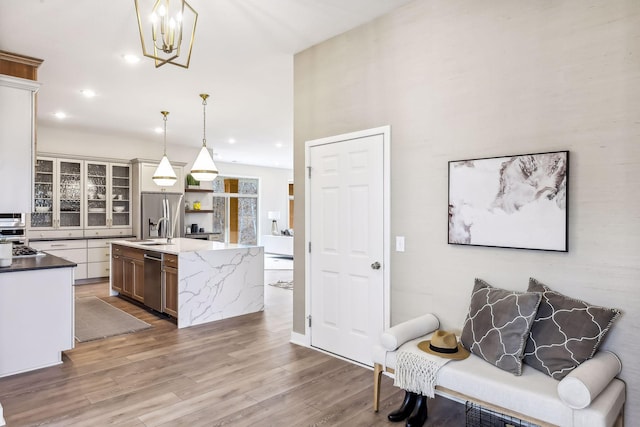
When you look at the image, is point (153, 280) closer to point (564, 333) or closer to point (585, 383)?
point (564, 333)

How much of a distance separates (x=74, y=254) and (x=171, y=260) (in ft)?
11.6

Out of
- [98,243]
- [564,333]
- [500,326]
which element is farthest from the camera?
[98,243]

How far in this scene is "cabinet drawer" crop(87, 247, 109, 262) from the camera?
7254mm

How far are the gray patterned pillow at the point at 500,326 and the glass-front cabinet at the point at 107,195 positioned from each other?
7.27 m

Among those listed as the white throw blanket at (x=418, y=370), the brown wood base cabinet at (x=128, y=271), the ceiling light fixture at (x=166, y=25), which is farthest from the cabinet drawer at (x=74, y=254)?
the white throw blanket at (x=418, y=370)

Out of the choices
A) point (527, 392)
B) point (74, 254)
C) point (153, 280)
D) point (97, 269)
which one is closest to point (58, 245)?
point (74, 254)

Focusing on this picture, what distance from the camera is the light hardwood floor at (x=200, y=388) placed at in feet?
Answer: 8.43

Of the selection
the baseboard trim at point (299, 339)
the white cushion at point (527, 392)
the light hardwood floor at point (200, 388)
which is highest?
the white cushion at point (527, 392)

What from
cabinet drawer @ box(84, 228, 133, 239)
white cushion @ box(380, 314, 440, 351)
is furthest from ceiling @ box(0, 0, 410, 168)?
white cushion @ box(380, 314, 440, 351)

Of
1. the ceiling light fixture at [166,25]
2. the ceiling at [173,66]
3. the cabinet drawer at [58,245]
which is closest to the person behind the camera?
the ceiling light fixture at [166,25]

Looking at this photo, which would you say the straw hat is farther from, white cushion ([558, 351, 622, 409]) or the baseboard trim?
the baseboard trim

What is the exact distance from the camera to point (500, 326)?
2.26m

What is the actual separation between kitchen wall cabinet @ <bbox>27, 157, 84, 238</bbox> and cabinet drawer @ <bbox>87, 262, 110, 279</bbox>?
2.01 feet

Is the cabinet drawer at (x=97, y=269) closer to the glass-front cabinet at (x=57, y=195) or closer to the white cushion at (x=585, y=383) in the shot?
the glass-front cabinet at (x=57, y=195)
